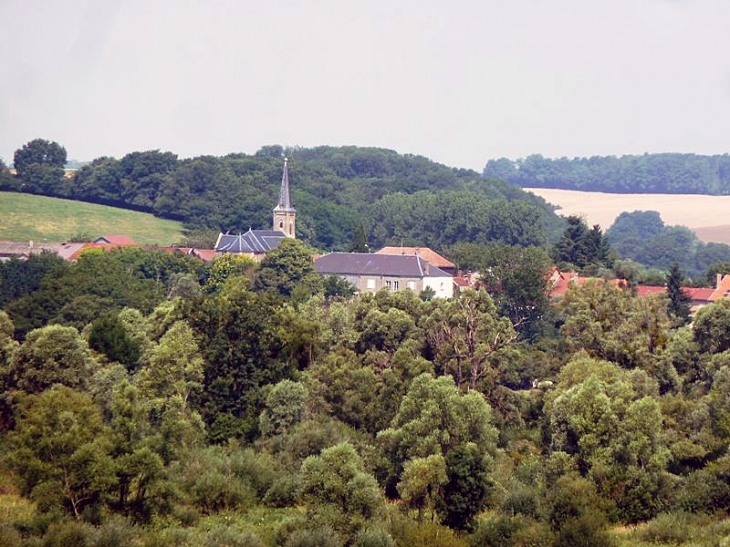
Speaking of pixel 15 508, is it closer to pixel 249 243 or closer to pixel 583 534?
pixel 583 534

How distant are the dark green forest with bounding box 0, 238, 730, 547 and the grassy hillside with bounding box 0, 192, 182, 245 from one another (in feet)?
201

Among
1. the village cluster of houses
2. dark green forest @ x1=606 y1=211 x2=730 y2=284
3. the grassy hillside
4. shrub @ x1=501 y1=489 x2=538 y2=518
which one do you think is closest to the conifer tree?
the village cluster of houses

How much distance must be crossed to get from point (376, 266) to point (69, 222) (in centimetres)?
4116

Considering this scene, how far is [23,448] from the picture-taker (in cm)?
3450

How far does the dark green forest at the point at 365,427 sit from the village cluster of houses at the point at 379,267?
31.7 m

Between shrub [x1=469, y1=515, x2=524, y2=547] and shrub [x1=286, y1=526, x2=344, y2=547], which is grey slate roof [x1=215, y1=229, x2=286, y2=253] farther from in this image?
shrub [x1=286, y1=526, x2=344, y2=547]

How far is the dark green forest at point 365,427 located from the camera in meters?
33.5

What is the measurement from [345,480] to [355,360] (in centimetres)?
1530

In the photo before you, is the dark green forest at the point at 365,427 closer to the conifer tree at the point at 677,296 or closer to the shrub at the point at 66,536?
the shrub at the point at 66,536

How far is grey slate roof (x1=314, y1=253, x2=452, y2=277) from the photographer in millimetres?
101062

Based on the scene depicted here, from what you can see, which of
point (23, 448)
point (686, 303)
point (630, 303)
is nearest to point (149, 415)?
point (23, 448)

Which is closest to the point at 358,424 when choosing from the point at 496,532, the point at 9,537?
the point at 496,532

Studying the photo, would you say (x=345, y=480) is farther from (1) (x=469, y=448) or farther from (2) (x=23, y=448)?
(2) (x=23, y=448)

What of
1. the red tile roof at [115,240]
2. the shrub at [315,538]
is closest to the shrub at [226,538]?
the shrub at [315,538]
